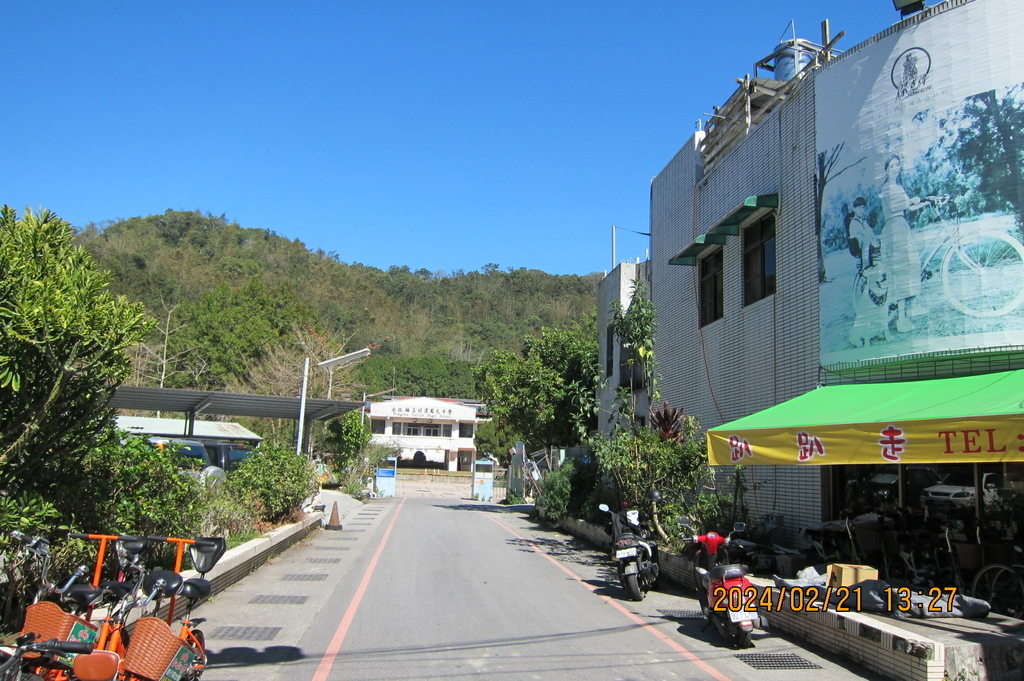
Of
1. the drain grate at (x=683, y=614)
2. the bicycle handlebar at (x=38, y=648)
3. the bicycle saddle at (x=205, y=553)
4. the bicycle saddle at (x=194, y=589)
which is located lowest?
the drain grate at (x=683, y=614)

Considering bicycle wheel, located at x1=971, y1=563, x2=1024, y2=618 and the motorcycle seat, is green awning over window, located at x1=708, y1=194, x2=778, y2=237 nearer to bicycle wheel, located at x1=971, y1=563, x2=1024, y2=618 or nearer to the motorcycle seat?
bicycle wheel, located at x1=971, y1=563, x2=1024, y2=618

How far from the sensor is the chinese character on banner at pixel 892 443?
7.88 meters

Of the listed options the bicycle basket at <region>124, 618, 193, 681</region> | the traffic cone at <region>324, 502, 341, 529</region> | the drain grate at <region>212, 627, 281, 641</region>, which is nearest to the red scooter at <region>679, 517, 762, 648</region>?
the drain grate at <region>212, 627, 281, 641</region>

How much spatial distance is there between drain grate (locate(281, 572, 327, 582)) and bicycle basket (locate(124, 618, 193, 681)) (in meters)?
6.29

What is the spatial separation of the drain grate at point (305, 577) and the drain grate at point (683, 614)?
5186mm

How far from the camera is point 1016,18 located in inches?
376

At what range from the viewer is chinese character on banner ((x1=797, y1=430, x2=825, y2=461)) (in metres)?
8.80

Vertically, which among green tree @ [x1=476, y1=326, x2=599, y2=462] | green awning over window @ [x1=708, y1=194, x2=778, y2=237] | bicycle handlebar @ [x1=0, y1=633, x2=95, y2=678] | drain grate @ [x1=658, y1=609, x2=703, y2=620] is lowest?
drain grate @ [x1=658, y1=609, x2=703, y2=620]

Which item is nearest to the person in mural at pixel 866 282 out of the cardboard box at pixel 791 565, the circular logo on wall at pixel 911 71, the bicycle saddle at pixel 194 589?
the circular logo on wall at pixel 911 71

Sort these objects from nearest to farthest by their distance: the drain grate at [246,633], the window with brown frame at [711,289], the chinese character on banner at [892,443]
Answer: the drain grate at [246,633] < the chinese character on banner at [892,443] < the window with brown frame at [711,289]

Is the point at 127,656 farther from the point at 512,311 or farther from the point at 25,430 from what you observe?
the point at 512,311

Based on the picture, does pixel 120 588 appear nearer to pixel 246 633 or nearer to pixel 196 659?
pixel 196 659

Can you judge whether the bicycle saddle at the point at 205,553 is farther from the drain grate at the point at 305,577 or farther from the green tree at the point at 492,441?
the green tree at the point at 492,441

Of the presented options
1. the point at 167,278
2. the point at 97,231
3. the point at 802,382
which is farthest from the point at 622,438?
the point at 97,231
